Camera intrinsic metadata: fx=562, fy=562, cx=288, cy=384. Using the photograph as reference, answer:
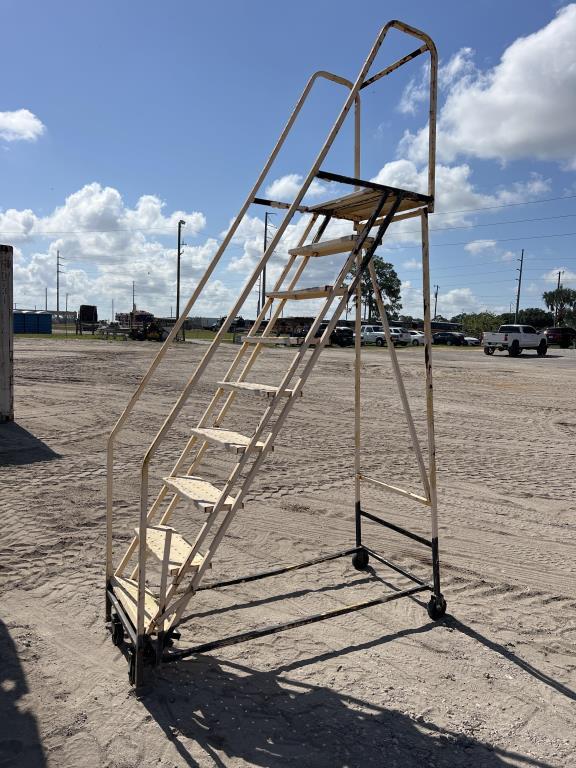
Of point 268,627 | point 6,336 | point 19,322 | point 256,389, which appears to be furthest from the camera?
point 19,322

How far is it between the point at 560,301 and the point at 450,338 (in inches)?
2050

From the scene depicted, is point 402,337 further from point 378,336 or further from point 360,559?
point 360,559

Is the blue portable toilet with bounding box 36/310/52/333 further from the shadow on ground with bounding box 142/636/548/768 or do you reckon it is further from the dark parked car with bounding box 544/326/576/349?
the shadow on ground with bounding box 142/636/548/768

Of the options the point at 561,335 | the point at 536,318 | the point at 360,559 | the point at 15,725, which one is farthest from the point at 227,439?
A: the point at 536,318

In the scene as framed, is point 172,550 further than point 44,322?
No

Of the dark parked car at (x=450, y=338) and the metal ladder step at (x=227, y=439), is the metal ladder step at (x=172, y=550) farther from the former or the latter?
the dark parked car at (x=450, y=338)

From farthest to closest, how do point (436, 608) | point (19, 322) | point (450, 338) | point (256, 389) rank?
point (450, 338)
point (19, 322)
point (436, 608)
point (256, 389)

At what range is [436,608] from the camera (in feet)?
11.6

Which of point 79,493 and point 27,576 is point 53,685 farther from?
point 79,493

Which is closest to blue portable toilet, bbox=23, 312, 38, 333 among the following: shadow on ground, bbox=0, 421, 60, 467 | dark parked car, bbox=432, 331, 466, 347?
dark parked car, bbox=432, 331, 466, 347

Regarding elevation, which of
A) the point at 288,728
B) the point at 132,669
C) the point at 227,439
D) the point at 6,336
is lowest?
the point at 288,728

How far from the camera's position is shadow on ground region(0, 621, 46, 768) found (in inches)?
92.3

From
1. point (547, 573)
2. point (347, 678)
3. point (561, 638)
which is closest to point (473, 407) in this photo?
point (547, 573)

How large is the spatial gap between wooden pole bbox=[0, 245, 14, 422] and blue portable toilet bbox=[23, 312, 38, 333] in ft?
140
